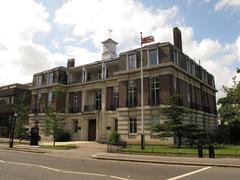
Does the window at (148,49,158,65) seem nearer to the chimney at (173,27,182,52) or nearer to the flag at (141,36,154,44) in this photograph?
the chimney at (173,27,182,52)

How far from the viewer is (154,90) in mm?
33656

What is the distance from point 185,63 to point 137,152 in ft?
68.1

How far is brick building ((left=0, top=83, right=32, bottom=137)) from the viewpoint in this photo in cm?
5527

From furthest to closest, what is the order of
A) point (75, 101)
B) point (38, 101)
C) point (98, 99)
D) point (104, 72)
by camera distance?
point (38, 101) → point (75, 101) → point (98, 99) → point (104, 72)

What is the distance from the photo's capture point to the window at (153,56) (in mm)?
33938

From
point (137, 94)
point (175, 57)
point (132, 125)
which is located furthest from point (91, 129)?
point (175, 57)

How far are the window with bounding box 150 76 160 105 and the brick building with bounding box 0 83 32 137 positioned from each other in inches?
1269

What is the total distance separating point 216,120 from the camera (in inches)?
1935

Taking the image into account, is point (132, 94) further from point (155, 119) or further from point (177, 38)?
point (177, 38)

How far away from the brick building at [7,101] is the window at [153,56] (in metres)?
32.2

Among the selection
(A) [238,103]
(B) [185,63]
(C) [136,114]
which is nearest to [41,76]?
(C) [136,114]

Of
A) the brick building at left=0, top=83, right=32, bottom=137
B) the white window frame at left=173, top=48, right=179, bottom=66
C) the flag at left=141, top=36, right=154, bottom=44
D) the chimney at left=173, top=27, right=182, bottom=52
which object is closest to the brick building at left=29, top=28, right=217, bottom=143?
the chimney at left=173, top=27, right=182, bottom=52

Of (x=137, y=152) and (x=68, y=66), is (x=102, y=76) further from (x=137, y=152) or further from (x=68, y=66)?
(x=137, y=152)

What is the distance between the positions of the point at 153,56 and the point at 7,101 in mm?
38006
